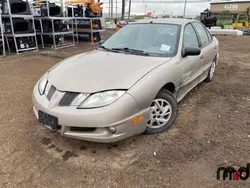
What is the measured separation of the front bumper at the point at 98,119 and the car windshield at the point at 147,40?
3.79ft

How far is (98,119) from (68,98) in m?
0.41

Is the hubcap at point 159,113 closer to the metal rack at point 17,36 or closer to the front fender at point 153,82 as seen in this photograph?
the front fender at point 153,82

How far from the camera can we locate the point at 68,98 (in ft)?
7.62

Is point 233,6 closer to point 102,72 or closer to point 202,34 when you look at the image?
point 202,34

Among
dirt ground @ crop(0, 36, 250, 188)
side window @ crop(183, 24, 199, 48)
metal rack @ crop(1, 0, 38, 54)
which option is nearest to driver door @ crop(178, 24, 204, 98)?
side window @ crop(183, 24, 199, 48)

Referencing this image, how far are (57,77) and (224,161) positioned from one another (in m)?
2.18

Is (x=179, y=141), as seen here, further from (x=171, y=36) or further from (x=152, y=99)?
(x=171, y=36)

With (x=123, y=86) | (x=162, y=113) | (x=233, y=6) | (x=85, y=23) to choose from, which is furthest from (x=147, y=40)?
(x=233, y=6)

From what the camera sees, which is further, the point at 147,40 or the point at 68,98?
the point at 147,40

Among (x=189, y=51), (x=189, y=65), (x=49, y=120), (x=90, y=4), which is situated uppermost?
(x=90, y=4)

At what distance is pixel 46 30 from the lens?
10.6 meters

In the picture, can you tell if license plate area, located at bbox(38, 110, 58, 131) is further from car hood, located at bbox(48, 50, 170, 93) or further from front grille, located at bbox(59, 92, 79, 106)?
car hood, located at bbox(48, 50, 170, 93)

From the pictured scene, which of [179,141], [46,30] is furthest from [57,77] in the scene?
[46,30]

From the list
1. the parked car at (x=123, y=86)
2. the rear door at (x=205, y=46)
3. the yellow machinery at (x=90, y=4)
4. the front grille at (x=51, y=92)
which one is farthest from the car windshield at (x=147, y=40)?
the yellow machinery at (x=90, y=4)
